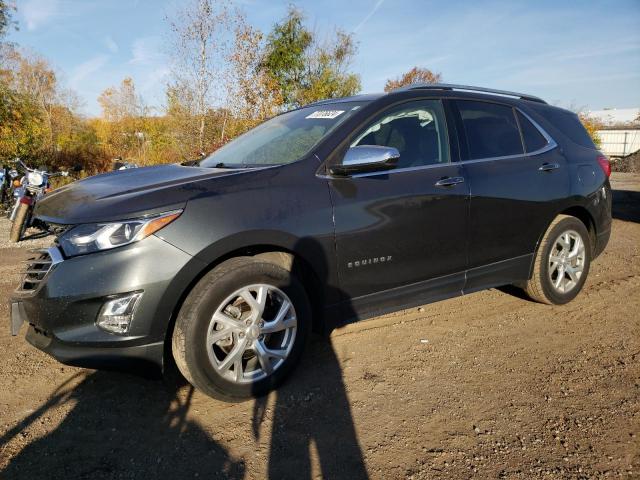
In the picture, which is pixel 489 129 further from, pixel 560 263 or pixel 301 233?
pixel 301 233

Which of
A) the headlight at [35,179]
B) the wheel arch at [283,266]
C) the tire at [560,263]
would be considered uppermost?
the headlight at [35,179]

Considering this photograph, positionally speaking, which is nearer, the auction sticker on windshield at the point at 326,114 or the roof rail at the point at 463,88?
the auction sticker on windshield at the point at 326,114

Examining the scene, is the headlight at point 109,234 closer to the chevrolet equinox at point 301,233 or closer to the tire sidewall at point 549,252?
the chevrolet equinox at point 301,233

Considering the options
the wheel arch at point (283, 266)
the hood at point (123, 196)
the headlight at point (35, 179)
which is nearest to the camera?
the hood at point (123, 196)

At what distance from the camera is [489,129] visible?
3670mm

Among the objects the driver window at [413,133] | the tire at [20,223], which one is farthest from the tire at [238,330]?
the tire at [20,223]

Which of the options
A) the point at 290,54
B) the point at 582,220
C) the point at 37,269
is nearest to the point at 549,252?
the point at 582,220

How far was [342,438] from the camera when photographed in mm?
2273

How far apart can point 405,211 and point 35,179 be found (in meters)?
6.81

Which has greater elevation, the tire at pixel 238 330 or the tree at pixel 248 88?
the tree at pixel 248 88

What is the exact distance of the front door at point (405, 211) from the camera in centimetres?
286

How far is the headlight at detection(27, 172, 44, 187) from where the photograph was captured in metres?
7.36

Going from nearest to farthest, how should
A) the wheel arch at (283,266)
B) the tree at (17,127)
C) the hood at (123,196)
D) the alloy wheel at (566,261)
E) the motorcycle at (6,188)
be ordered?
the hood at (123,196)
the wheel arch at (283,266)
the alloy wheel at (566,261)
the motorcycle at (6,188)
the tree at (17,127)

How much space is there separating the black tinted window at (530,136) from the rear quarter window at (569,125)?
0.28m
